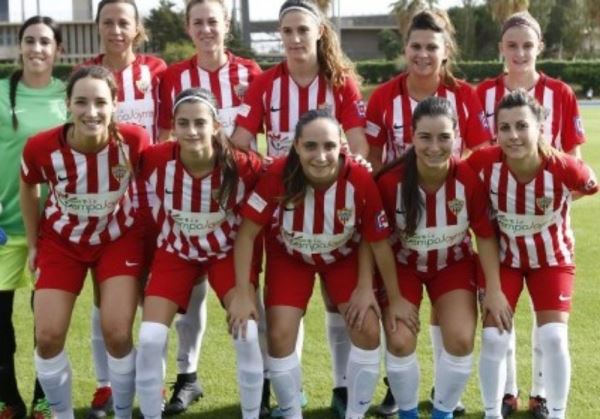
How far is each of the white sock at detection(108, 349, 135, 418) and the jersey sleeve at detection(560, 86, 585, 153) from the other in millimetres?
2319

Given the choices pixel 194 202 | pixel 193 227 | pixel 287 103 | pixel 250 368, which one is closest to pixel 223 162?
pixel 194 202

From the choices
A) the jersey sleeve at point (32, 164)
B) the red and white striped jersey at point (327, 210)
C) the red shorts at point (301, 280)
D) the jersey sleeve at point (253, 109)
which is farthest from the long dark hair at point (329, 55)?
the jersey sleeve at point (32, 164)

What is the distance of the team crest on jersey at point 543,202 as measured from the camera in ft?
11.8

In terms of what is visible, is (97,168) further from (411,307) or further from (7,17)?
(7,17)

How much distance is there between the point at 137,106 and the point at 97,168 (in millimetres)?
625

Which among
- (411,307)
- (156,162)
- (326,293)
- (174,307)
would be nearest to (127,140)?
(156,162)

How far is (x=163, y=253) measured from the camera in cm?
377

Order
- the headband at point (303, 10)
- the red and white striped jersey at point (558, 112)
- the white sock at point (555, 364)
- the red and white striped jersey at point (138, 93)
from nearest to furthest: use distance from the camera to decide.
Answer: the white sock at point (555, 364) → the headband at point (303, 10) → the red and white striped jersey at point (558, 112) → the red and white striped jersey at point (138, 93)

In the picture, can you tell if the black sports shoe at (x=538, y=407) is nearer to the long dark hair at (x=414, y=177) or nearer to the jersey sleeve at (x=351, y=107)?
the long dark hair at (x=414, y=177)

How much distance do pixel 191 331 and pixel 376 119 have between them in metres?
1.44

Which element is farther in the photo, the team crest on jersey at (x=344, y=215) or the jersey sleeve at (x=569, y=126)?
the jersey sleeve at (x=569, y=126)

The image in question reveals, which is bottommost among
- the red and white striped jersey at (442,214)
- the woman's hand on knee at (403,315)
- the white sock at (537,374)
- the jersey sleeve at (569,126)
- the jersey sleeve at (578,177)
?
the white sock at (537,374)

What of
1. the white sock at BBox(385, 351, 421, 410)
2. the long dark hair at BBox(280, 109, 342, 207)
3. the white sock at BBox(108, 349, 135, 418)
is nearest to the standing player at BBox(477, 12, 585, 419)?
the white sock at BBox(385, 351, 421, 410)

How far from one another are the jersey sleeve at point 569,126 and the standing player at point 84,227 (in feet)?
6.75
